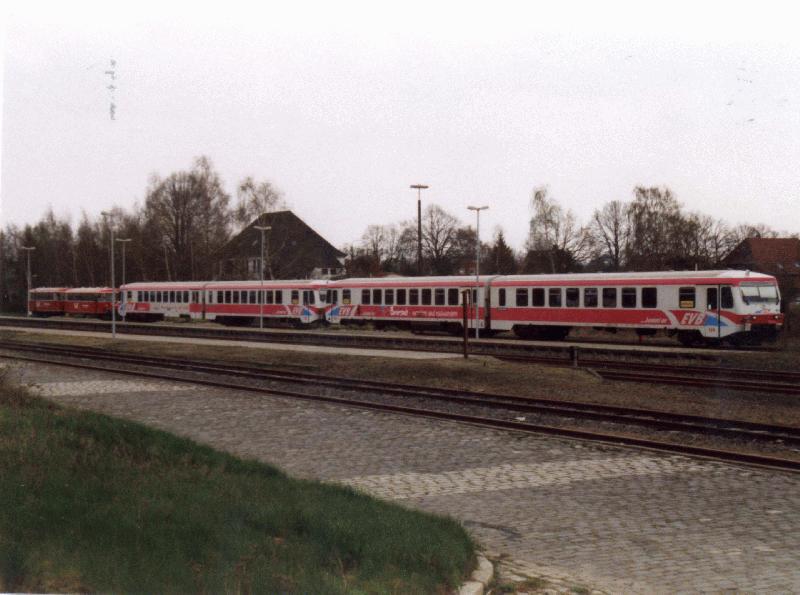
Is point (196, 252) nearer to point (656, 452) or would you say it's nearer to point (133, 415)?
point (133, 415)

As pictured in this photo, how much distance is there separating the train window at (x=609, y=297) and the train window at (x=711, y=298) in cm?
357

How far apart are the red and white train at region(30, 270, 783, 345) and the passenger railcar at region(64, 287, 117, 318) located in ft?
44.1

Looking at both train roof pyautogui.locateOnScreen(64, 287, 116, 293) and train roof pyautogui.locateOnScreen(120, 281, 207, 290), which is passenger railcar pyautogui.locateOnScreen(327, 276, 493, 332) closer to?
train roof pyautogui.locateOnScreen(120, 281, 207, 290)

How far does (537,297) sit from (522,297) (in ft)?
2.67

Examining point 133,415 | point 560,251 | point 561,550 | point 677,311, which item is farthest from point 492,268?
point 561,550

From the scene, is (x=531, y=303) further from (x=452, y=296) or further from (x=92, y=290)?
(x=92, y=290)

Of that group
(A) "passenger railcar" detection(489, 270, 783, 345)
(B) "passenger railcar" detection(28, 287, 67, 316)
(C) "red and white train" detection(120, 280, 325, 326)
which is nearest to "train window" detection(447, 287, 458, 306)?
(A) "passenger railcar" detection(489, 270, 783, 345)

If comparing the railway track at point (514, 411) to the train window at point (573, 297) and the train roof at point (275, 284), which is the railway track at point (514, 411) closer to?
the train window at point (573, 297)

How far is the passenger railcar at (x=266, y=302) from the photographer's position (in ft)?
149

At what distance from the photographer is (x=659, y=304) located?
29.8 m

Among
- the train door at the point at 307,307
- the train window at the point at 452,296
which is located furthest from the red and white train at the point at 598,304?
the train door at the point at 307,307

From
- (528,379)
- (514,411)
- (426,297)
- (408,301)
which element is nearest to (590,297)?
(426,297)

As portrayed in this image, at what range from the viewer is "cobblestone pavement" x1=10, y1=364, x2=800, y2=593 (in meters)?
6.44

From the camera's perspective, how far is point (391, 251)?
332 feet
